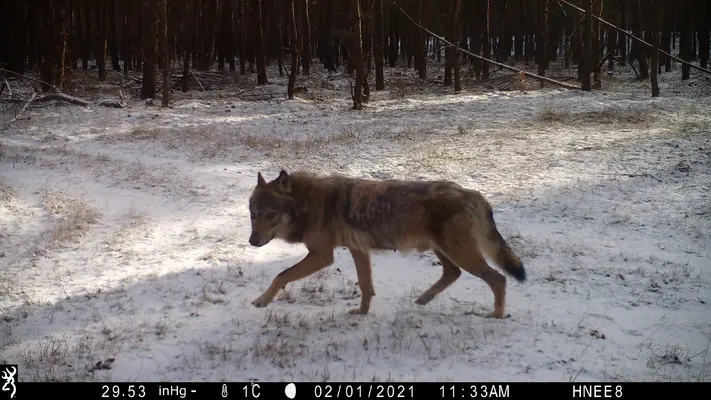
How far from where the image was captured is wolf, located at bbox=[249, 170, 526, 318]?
6270 millimetres

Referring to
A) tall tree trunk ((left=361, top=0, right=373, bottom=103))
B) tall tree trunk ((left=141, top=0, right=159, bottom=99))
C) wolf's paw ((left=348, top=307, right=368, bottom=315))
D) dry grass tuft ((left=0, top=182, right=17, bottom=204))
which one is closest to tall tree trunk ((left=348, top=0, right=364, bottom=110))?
tall tree trunk ((left=361, top=0, right=373, bottom=103))

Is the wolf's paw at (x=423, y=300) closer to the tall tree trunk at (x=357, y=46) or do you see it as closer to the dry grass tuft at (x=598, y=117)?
the dry grass tuft at (x=598, y=117)

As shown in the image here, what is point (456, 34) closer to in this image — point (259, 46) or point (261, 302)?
point (259, 46)

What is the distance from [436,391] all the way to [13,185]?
11.5m

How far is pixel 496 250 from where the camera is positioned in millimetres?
6488

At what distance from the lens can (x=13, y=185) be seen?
41.3 feet

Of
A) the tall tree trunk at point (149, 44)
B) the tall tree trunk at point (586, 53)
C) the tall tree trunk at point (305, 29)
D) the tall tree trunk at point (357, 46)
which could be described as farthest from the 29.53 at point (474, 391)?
the tall tree trunk at point (305, 29)

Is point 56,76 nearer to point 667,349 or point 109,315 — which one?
point 109,315

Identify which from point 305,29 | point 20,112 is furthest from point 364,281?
point 305,29

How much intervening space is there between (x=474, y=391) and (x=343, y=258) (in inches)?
176

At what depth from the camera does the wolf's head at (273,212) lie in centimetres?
655

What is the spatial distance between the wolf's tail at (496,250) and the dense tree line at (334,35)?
17.9 meters

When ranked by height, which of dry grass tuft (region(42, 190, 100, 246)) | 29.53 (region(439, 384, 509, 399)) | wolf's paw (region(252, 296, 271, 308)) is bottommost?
29.53 (region(439, 384, 509, 399))

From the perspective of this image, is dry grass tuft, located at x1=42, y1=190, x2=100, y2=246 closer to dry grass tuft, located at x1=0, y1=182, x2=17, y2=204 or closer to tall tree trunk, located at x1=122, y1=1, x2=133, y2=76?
dry grass tuft, located at x1=0, y1=182, x2=17, y2=204
